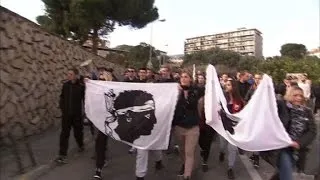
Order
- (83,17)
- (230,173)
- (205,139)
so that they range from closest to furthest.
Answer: (230,173)
(205,139)
(83,17)

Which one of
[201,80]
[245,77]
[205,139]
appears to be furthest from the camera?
[245,77]

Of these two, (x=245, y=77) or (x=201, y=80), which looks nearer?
(x=201, y=80)

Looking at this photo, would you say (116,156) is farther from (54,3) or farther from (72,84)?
A: (54,3)

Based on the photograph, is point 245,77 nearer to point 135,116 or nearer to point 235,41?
point 135,116

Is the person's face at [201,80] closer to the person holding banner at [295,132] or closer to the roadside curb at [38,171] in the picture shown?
the roadside curb at [38,171]

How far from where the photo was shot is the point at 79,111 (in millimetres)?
8961

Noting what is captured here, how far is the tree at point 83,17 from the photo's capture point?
2870cm

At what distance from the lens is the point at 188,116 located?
7.50 meters

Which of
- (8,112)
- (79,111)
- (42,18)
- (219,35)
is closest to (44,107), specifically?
(8,112)

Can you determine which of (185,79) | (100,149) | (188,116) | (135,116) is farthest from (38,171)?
(185,79)

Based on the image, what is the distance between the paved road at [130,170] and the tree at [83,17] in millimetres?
19694

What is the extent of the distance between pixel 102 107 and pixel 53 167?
4.29ft

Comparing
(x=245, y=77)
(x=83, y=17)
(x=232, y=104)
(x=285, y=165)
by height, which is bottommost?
(x=285, y=165)

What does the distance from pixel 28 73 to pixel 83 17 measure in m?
18.5
